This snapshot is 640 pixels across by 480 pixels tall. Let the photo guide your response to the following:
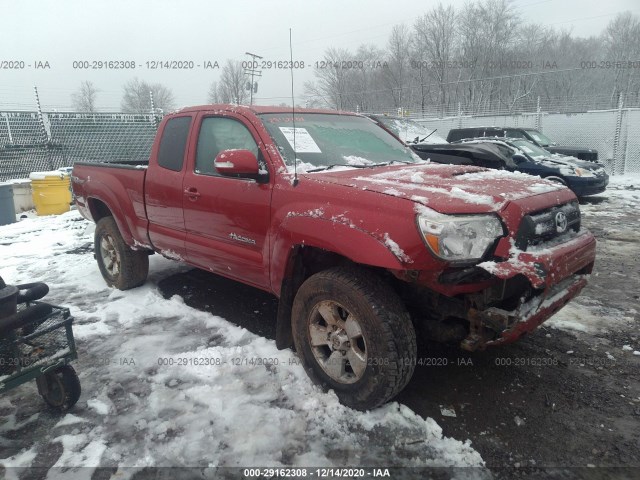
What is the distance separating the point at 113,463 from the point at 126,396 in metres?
0.63

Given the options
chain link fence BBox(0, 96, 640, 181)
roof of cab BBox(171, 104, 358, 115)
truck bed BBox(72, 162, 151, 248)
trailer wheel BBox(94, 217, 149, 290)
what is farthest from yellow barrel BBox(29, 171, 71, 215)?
roof of cab BBox(171, 104, 358, 115)

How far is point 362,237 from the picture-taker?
2.37 meters

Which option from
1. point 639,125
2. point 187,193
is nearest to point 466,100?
point 639,125

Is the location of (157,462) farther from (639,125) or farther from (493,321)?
(639,125)

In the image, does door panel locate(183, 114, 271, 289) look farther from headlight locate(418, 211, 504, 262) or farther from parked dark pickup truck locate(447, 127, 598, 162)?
parked dark pickup truck locate(447, 127, 598, 162)

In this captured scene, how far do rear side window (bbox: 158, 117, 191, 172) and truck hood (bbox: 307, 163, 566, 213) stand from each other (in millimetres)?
1588

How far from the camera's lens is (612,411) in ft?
8.71

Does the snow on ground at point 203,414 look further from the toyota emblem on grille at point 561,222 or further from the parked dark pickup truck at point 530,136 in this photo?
the parked dark pickup truck at point 530,136

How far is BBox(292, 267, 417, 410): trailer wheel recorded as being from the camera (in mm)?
2395

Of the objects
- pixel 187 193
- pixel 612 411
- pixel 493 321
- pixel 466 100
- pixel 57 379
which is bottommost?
pixel 612 411

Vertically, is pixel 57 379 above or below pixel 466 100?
below

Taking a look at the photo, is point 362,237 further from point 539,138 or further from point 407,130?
point 539,138

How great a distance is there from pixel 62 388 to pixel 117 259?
2372 mm

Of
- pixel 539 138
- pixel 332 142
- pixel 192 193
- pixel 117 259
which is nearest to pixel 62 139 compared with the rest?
pixel 117 259
